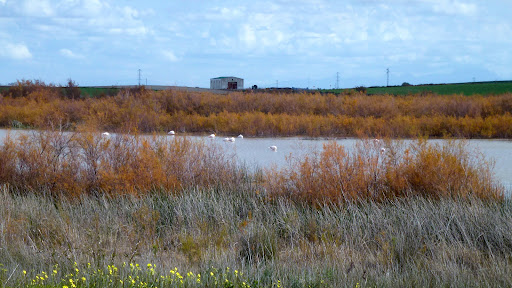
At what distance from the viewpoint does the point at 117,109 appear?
30594mm

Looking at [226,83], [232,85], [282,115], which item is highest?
[226,83]

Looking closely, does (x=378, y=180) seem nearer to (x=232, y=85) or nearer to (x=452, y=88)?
(x=452, y=88)

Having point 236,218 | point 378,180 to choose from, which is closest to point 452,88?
point 378,180

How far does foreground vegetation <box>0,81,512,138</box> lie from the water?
7.24 ft

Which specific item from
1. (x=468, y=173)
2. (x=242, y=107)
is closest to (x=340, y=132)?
(x=242, y=107)

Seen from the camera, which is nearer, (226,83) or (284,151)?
(284,151)

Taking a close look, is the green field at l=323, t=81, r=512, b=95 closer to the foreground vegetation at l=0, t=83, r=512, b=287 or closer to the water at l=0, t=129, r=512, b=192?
the water at l=0, t=129, r=512, b=192

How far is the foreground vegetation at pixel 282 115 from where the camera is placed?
2689cm

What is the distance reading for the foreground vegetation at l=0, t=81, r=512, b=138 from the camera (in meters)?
26.9

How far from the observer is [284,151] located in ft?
63.6

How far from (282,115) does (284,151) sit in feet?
35.8

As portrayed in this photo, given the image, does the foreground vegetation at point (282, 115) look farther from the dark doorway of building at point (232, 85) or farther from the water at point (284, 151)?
the dark doorway of building at point (232, 85)

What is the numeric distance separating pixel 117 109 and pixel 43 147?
62.3 ft

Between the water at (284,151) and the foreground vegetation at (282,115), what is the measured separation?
2208mm
